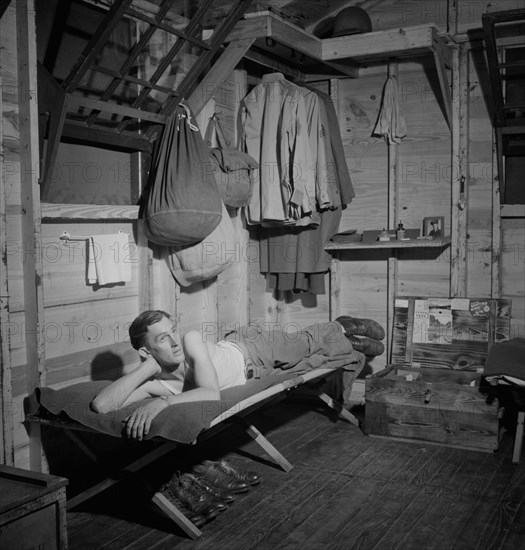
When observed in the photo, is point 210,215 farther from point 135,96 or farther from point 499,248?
point 499,248

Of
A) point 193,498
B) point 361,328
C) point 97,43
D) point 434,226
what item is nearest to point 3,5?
point 97,43

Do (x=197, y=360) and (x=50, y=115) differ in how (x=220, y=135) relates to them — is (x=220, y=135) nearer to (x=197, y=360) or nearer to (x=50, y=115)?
(x=50, y=115)

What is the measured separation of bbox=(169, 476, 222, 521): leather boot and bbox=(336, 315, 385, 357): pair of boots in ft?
5.23

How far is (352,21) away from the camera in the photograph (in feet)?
15.4

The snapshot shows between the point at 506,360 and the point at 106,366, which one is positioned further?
the point at 506,360

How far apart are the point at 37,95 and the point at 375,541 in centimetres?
243

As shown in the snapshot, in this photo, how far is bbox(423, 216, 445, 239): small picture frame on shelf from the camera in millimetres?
4883

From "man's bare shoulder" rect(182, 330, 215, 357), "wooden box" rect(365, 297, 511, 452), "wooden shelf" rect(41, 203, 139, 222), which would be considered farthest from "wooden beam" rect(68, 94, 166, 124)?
"wooden box" rect(365, 297, 511, 452)

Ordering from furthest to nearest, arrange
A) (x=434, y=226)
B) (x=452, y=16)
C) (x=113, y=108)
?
(x=434, y=226) < (x=452, y=16) < (x=113, y=108)

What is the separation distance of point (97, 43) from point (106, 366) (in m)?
1.62

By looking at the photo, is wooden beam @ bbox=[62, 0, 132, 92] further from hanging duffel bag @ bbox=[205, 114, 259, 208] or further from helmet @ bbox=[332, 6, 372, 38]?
helmet @ bbox=[332, 6, 372, 38]

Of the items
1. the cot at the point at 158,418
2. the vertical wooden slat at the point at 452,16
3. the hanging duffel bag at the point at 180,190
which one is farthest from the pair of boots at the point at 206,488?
the vertical wooden slat at the point at 452,16

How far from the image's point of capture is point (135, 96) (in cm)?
388

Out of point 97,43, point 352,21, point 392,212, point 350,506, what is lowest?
point 350,506
